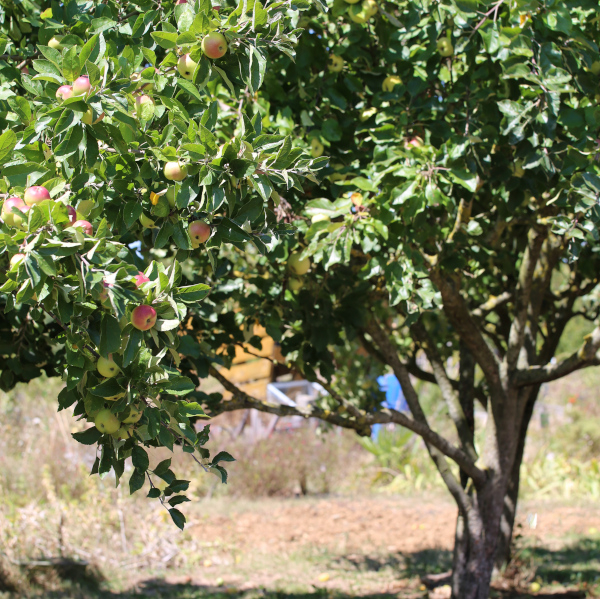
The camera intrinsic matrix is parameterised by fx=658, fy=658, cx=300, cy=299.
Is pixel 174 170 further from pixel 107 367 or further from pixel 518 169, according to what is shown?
pixel 518 169

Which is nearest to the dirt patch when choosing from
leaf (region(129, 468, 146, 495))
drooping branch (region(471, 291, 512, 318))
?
drooping branch (region(471, 291, 512, 318))

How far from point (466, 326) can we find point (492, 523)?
1137mm

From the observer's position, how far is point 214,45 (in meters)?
1.45

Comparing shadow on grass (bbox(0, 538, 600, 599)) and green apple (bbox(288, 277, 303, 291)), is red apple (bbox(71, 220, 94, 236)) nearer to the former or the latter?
green apple (bbox(288, 277, 303, 291))

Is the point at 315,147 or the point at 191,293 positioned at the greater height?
the point at 315,147

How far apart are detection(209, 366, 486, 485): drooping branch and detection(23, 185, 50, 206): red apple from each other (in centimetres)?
163

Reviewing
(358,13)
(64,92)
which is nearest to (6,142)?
(64,92)

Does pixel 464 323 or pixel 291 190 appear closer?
pixel 291 190

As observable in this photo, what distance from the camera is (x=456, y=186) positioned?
264 centimetres

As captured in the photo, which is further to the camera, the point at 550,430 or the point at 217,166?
the point at 550,430

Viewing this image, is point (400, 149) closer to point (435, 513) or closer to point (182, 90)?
point (182, 90)

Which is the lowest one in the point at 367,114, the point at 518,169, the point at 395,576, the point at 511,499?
the point at 395,576

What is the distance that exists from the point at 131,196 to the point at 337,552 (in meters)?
4.93

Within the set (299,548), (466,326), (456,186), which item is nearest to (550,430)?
(299,548)
